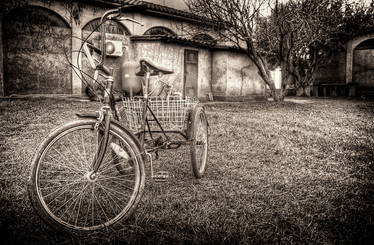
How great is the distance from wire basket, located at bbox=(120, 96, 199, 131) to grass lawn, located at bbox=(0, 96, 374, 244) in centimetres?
61

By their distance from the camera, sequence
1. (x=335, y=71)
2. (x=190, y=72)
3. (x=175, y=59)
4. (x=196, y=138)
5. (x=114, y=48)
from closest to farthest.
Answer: (x=196, y=138), (x=114, y=48), (x=175, y=59), (x=190, y=72), (x=335, y=71)

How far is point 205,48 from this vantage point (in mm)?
15867

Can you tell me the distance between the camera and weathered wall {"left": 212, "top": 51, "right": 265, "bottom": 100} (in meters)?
16.1

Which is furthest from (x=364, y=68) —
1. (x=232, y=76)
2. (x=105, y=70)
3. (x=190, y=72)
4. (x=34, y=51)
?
(x=105, y=70)

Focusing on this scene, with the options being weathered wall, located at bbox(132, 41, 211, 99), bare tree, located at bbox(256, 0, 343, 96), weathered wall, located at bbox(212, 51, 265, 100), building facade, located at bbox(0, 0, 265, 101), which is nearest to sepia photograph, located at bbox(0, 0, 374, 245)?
building facade, located at bbox(0, 0, 265, 101)

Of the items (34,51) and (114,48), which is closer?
(34,51)

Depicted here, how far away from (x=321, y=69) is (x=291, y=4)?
13503mm

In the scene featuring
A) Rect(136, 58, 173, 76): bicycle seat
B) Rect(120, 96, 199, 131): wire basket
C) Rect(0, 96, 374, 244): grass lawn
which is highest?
Rect(136, 58, 173, 76): bicycle seat

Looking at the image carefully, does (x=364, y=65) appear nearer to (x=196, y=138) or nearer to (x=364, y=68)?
(x=364, y=68)

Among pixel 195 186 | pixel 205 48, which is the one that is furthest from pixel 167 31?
pixel 195 186

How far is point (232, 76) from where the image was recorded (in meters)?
16.3

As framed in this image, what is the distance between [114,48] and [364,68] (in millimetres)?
18543

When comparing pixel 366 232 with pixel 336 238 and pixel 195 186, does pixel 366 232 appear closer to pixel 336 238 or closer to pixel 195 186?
pixel 336 238

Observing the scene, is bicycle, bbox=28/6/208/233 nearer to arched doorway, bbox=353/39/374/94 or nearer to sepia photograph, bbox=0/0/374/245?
sepia photograph, bbox=0/0/374/245
